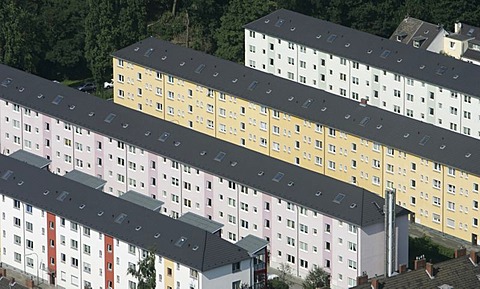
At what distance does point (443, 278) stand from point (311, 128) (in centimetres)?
3329

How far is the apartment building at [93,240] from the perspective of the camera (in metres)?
152

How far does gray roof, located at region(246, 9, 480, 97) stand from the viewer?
603 ft

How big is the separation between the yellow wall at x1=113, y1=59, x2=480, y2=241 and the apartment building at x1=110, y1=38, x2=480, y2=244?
0.08m

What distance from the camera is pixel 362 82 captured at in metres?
190

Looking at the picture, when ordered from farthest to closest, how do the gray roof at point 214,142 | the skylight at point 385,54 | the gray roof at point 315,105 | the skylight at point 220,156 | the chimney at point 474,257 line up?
the skylight at point 385,54
the gray roof at point 315,105
the skylight at point 220,156
the gray roof at point 214,142
the chimney at point 474,257

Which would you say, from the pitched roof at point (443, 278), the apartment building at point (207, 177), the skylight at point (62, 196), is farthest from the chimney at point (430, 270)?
the skylight at point (62, 196)

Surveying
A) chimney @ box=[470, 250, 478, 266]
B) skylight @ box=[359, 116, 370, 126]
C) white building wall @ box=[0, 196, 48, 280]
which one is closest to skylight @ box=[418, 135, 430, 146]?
skylight @ box=[359, 116, 370, 126]

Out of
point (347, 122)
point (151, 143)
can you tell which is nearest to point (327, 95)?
point (347, 122)

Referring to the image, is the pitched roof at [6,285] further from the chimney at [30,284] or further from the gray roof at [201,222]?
the gray roof at [201,222]

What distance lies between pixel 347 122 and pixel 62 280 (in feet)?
95.4

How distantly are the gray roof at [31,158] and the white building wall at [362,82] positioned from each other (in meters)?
29.4

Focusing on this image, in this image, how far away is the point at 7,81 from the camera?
183 m

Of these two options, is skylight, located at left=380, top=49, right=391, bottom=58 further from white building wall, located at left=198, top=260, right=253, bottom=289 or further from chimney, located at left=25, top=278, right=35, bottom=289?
chimney, located at left=25, top=278, right=35, bottom=289

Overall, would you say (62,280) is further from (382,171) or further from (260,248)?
(382,171)
